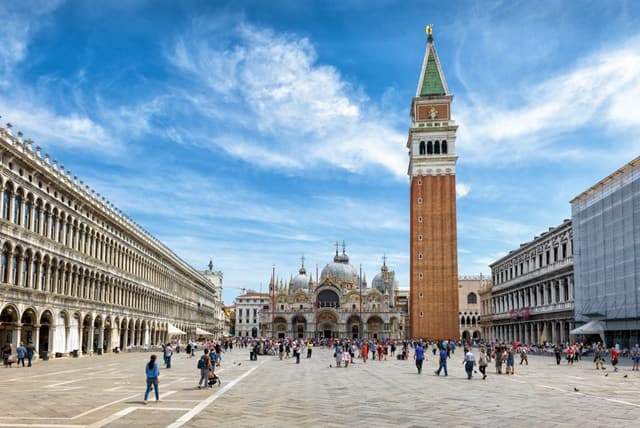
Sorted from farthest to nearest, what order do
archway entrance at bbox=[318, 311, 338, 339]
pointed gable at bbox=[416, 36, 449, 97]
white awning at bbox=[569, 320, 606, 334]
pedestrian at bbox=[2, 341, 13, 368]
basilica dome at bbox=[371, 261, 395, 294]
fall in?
1. basilica dome at bbox=[371, 261, 395, 294]
2. archway entrance at bbox=[318, 311, 338, 339]
3. pointed gable at bbox=[416, 36, 449, 97]
4. white awning at bbox=[569, 320, 606, 334]
5. pedestrian at bbox=[2, 341, 13, 368]

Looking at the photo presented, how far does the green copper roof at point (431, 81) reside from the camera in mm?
98875

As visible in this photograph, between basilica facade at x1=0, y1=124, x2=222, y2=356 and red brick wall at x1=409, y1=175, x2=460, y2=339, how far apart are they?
37.6 m

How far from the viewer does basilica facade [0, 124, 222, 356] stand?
35.0m

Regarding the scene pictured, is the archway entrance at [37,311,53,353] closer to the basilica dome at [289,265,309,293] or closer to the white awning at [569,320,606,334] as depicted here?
the white awning at [569,320,606,334]

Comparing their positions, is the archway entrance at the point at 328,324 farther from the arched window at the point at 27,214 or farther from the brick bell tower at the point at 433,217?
the arched window at the point at 27,214

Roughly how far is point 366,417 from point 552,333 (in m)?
57.2

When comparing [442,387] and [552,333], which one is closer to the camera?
[442,387]

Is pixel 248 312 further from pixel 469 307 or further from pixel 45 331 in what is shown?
pixel 45 331

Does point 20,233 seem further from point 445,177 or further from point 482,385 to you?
point 445,177

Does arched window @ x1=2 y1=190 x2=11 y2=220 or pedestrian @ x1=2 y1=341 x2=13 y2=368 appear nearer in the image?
pedestrian @ x1=2 y1=341 x2=13 y2=368

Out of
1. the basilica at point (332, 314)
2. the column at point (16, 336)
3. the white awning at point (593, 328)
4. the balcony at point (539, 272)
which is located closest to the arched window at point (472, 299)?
the basilica at point (332, 314)

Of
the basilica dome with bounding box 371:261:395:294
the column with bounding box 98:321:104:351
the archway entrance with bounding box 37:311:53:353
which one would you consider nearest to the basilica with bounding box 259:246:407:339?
the basilica dome with bounding box 371:261:395:294

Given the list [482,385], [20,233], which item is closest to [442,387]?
[482,385]

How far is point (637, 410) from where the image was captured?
55.9 feet
